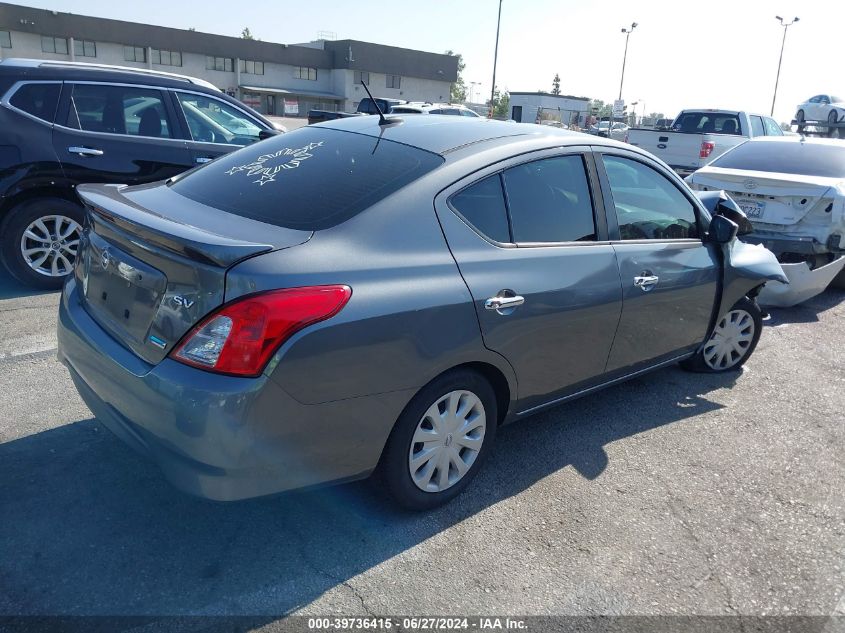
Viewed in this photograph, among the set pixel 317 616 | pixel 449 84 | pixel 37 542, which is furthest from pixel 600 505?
pixel 449 84

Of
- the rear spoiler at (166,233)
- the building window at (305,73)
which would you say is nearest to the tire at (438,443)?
the rear spoiler at (166,233)

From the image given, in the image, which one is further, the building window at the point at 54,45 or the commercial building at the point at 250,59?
the building window at the point at 54,45

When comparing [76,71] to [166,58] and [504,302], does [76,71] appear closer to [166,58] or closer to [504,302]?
[504,302]

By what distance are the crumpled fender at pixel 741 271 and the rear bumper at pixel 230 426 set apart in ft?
9.05

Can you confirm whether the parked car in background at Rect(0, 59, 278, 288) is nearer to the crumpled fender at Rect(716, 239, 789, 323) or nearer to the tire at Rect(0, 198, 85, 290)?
the tire at Rect(0, 198, 85, 290)

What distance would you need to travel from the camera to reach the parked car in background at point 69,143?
566cm

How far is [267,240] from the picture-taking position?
2.56 m

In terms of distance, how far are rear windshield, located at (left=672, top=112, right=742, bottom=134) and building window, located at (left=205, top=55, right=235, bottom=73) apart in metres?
50.6

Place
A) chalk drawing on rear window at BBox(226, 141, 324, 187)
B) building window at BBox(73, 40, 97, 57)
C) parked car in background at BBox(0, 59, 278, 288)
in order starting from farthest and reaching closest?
1. building window at BBox(73, 40, 97, 57)
2. parked car in background at BBox(0, 59, 278, 288)
3. chalk drawing on rear window at BBox(226, 141, 324, 187)

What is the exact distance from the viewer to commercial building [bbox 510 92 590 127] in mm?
35213

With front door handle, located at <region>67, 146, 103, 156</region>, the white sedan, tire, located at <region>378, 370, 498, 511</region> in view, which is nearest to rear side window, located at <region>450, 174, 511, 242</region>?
tire, located at <region>378, 370, 498, 511</region>

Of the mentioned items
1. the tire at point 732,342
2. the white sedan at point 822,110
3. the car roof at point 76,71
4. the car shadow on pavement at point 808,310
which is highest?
the white sedan at point 822,110

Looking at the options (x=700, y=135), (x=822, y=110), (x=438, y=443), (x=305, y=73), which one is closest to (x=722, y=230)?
(x=438, y=443)

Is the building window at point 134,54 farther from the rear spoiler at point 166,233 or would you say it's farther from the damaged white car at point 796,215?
the rear spoiler at point 166,233
